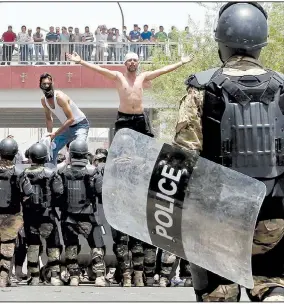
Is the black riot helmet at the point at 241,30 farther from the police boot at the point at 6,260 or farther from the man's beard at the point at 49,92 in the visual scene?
the man's beard at the point at 49,92

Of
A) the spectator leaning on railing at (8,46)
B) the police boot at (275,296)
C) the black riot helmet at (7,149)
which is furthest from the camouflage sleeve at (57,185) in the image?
the spectator leaning on railing at (8,46)

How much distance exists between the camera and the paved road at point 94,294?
9344 mm

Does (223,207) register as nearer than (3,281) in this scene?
Yes

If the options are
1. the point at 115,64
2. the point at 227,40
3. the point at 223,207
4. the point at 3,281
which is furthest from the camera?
the point at 115,64

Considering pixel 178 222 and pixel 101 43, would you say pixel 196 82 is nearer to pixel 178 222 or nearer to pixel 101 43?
pixel 178 222

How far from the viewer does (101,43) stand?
2844 cm

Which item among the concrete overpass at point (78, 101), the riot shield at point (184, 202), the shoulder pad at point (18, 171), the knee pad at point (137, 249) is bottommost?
the concrete overpass at point (78, 101)

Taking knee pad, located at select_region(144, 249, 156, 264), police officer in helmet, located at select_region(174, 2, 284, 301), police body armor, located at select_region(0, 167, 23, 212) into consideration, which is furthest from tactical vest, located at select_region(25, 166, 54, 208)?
police officer in helmet, located at select_region(174, 2, 284, 301)

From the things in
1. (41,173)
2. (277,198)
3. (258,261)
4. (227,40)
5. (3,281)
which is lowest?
(3,281)

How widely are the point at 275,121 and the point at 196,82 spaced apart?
17.1 inches

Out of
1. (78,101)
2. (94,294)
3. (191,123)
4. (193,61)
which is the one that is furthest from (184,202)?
(78,101)

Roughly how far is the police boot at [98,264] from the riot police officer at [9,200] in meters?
0.90

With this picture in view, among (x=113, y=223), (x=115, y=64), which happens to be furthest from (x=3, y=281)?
(x=115, y=64)

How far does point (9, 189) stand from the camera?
35.6ft
